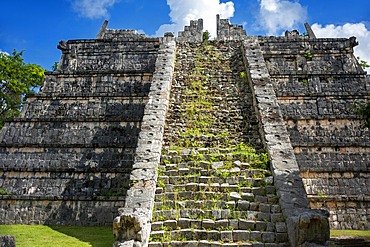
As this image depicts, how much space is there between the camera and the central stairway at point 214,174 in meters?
6.48

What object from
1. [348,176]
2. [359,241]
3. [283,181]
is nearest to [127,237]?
[283,181]

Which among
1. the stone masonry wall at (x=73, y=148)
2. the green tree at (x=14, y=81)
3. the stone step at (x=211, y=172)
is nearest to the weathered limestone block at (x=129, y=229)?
the stone step at (x=211, y=172)

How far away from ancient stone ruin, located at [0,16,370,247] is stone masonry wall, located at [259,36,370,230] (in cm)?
3

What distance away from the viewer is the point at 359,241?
664 cm

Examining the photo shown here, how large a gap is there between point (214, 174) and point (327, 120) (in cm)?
474

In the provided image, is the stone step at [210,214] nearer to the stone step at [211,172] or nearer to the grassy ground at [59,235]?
the stone step at [211,172]

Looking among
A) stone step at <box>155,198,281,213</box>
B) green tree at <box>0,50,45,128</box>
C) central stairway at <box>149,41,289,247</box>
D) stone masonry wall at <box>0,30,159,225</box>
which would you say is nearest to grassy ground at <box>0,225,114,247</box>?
stone masonry wall at <box>0,30,159,225</box>

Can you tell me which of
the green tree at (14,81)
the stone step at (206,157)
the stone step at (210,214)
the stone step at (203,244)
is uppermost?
the green tree at (14,81)

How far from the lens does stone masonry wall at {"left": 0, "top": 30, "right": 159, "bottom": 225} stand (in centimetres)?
901

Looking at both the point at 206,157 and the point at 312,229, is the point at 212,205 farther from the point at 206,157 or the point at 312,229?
the point at 312,229

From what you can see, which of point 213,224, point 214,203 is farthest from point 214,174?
point 213,224

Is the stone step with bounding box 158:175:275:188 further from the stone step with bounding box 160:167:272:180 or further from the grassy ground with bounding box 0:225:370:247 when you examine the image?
the grassy ground with bounding box 0:225:370:247

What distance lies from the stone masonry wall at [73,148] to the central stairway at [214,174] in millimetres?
1484

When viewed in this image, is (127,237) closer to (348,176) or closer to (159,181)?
(159,181)
